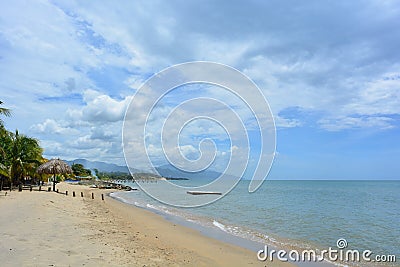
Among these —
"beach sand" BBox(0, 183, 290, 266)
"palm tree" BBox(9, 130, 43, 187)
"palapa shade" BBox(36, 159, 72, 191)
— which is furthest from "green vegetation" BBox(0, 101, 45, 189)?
"beach sand" BBox(0, 183, 290, 266)

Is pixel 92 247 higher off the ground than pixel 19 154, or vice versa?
pixel 19 154

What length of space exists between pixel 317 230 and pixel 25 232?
14.6m

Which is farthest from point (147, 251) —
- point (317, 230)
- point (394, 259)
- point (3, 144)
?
point (3, 144)

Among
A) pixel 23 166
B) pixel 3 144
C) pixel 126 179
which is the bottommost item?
pixel 126 179

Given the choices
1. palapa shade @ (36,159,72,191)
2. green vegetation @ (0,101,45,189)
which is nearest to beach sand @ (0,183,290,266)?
palapa shade @ (36,159,72,191)

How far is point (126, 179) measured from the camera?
446 feet

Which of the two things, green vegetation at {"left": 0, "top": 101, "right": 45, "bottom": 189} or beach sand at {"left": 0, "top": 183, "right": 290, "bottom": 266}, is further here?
green vegetation at {"left": 0, "top": 101, "right": 45, "bottom": 189}

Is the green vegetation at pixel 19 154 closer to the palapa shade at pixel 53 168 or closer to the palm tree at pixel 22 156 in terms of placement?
the palm tree at pixel 22 156

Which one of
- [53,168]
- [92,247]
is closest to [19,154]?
[53,168]

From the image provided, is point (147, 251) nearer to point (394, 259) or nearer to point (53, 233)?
point (53, 233)

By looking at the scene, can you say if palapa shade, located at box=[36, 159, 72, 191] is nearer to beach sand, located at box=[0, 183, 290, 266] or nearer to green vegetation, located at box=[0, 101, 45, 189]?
green vegetation, located at box=[0, 101, 45, 189]

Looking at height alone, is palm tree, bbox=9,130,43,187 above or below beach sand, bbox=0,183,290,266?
above

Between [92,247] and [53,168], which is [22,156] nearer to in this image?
[53,168]

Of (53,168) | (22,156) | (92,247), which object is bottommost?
(92,247)
